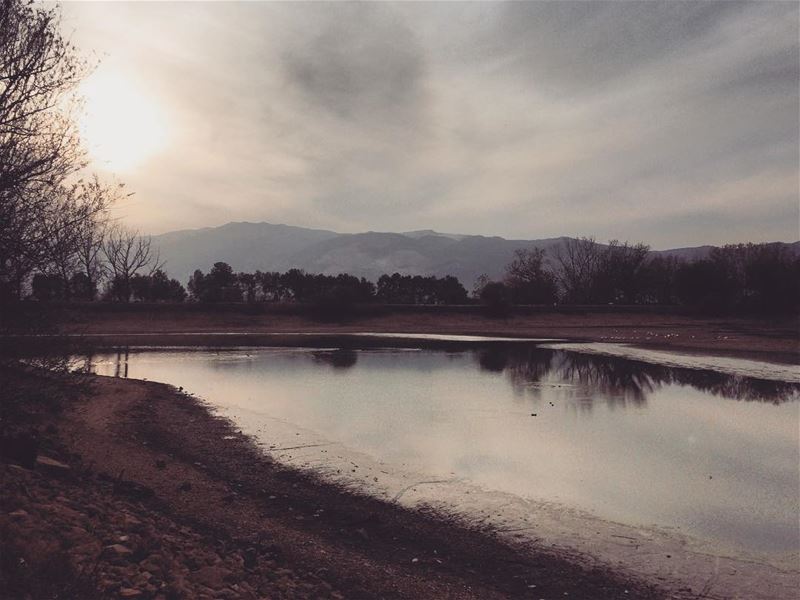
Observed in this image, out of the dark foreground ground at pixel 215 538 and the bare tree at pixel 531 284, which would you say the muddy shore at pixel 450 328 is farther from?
the dark foreground ground at pixel 215 538

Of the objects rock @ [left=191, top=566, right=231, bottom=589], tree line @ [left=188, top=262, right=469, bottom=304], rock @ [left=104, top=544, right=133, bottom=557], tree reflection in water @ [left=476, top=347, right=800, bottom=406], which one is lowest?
tree reflection in water @ [left=476, top=347, right=800, bottom=406]

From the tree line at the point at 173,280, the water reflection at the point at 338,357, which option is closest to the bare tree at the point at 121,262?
the tree line at the point at 173,280

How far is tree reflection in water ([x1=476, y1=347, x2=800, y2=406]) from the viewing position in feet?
87.4

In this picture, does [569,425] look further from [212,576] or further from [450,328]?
[450,328]

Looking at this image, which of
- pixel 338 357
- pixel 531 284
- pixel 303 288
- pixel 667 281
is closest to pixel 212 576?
pixel 338 357

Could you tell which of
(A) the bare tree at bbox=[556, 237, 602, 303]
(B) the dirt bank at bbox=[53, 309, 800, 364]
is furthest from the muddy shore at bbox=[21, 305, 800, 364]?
(A) the bare tree at bbox=[556, 237, 602, 303]

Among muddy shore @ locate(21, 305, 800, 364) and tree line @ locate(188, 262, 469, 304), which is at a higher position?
tree line @ locate(188, 262, 469, 304)

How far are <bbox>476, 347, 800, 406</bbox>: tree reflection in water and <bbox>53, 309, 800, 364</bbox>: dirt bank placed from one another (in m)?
15.0

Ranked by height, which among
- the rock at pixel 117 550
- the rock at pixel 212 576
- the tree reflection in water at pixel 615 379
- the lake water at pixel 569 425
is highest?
the rock at pixel 117 550

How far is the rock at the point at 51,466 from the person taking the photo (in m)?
10.3

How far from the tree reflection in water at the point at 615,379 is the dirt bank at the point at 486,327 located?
49.4 feet

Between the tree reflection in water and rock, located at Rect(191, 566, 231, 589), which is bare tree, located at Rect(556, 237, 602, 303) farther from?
rock, located at Rect(191, 566, 231, 589)

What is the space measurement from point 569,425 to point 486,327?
59.9 m

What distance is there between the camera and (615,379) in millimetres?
31688
